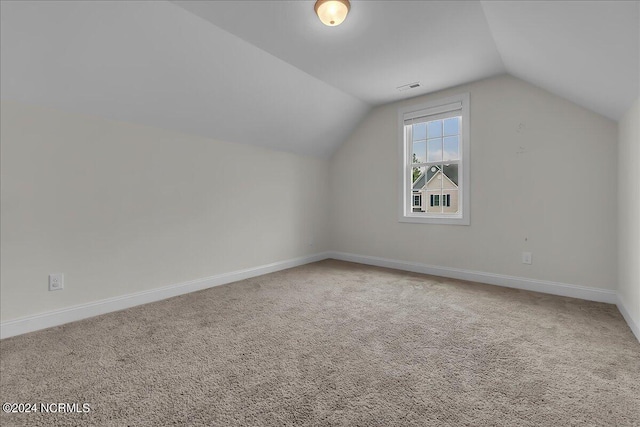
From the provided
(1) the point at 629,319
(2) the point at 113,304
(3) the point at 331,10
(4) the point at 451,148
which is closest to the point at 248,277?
(2) the point at 113,304

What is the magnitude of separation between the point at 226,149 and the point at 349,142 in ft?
6.64

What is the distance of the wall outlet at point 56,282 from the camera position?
2229 millimetres

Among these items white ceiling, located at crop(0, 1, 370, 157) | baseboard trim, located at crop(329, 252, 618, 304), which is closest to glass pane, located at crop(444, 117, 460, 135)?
white ceiling, located at crop(0, 1, 370, 157)

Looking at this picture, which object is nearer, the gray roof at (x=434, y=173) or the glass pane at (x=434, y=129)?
the gray roof at (x=434, y=173)

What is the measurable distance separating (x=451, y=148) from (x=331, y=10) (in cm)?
243

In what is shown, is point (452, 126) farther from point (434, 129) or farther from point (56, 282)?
point (56, 282)

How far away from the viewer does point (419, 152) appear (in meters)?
3.95

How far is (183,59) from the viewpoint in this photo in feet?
7.82

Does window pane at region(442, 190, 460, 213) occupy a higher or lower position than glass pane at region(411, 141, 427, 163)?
lower

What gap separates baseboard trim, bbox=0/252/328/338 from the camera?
2.10 m

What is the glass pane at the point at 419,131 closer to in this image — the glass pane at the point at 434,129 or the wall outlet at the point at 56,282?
the glass pane at the point at 434,129

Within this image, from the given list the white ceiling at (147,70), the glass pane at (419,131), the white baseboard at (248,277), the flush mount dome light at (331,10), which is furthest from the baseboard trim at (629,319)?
the white ceiling at (147,70)

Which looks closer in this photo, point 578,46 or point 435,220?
point 578,46

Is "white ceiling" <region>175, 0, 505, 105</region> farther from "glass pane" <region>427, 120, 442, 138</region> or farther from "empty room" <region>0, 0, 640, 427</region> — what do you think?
"glass pane" <region>427, 120, 442, 138</region>
